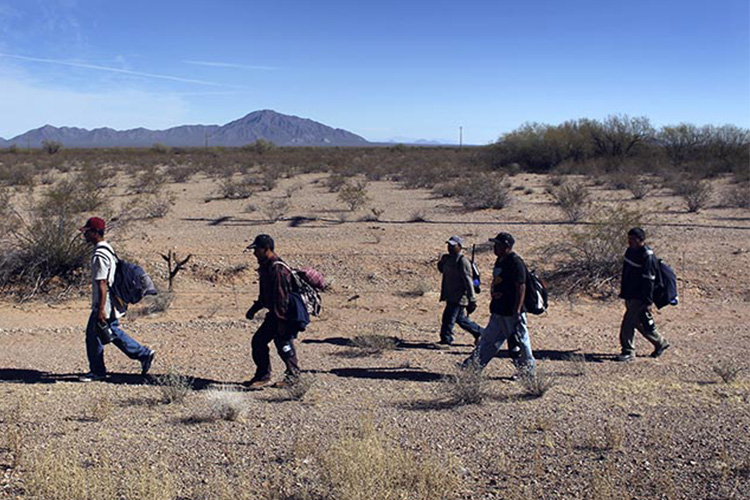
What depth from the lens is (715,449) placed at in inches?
211

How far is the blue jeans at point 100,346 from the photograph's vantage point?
281 inches

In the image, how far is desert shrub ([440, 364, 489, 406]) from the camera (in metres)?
6.53

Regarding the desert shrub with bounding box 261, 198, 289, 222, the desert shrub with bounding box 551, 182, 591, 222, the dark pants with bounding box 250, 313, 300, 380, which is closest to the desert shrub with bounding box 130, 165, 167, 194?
the desert shrub with bounding box 261, 198, 289, 222

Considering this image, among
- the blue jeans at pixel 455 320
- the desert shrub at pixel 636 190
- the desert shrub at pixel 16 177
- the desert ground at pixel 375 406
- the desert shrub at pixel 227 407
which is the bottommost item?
the desert ground at pixel 375 406

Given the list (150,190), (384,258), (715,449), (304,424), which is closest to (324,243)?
(384,258)

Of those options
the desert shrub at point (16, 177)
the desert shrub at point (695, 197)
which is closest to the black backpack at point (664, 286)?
the desert shrub at point (695, 197)

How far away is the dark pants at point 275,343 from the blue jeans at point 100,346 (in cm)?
120

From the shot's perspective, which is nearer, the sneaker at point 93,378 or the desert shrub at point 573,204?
the sneaker at point 93,378

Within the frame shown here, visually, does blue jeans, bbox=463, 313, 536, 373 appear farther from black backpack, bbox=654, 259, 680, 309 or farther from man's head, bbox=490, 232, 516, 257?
black backpack, bbox=654, 259, 680, 309

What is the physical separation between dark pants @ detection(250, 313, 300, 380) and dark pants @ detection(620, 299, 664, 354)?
3853mm

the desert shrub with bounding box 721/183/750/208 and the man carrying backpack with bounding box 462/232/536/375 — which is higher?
the desert shrub with bounding box 721/183/750/208

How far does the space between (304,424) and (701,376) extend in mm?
4340

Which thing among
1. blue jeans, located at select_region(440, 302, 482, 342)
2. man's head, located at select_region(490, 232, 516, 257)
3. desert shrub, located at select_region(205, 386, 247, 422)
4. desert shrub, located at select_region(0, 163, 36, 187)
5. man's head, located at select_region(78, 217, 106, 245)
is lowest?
desert shrub, located at select_region(205, 386, 247, 422)

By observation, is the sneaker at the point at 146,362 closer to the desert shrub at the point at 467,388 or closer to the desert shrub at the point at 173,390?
the desert shrub at the point at 173,390
